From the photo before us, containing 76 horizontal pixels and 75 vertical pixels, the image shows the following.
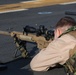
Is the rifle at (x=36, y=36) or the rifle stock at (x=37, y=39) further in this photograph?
the rifle stock at (x=37, y=39)

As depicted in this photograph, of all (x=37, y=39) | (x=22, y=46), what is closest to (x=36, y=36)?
(x=37, y=39)

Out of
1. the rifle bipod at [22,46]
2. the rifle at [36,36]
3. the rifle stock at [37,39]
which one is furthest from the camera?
the rifle bipod at [22,46]

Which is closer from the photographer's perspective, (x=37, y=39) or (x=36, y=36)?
(x=36, y=36)

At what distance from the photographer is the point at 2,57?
845 cm

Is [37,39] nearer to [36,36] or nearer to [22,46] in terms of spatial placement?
[36,36]

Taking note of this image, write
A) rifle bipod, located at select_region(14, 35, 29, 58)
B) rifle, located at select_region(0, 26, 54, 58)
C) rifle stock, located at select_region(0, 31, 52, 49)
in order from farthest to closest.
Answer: rifle bipod, located at select_region(14, 35, 29, 58)
rifle stock, located at select_region(0, 31, 52, 49)
rifle, located at select_region(0, 26, 54, 58)

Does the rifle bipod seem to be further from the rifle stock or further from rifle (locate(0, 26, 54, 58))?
the rifle stock

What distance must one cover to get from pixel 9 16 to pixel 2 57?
253 inches

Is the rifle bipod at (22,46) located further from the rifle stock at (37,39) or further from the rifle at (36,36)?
the rifle stock at (37,39)

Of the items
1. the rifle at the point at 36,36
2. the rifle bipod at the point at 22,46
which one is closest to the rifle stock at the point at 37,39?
the rifle at the point at 36,36

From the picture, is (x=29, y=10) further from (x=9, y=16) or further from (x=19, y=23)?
(x=19, y=23)

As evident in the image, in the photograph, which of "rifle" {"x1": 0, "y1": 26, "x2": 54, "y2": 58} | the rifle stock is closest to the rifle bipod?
"rifle" {"x1": 0, "y1": 26, "x2": 54, "y2": 58}

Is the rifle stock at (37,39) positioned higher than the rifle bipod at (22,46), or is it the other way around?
the rifle stock at (37,39)

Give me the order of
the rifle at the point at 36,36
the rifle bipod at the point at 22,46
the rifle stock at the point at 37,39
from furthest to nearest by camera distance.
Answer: the rifle bipod at the point at 22,46
the rifle stock at the point at 37,39
the rifle at the point at 36,36
